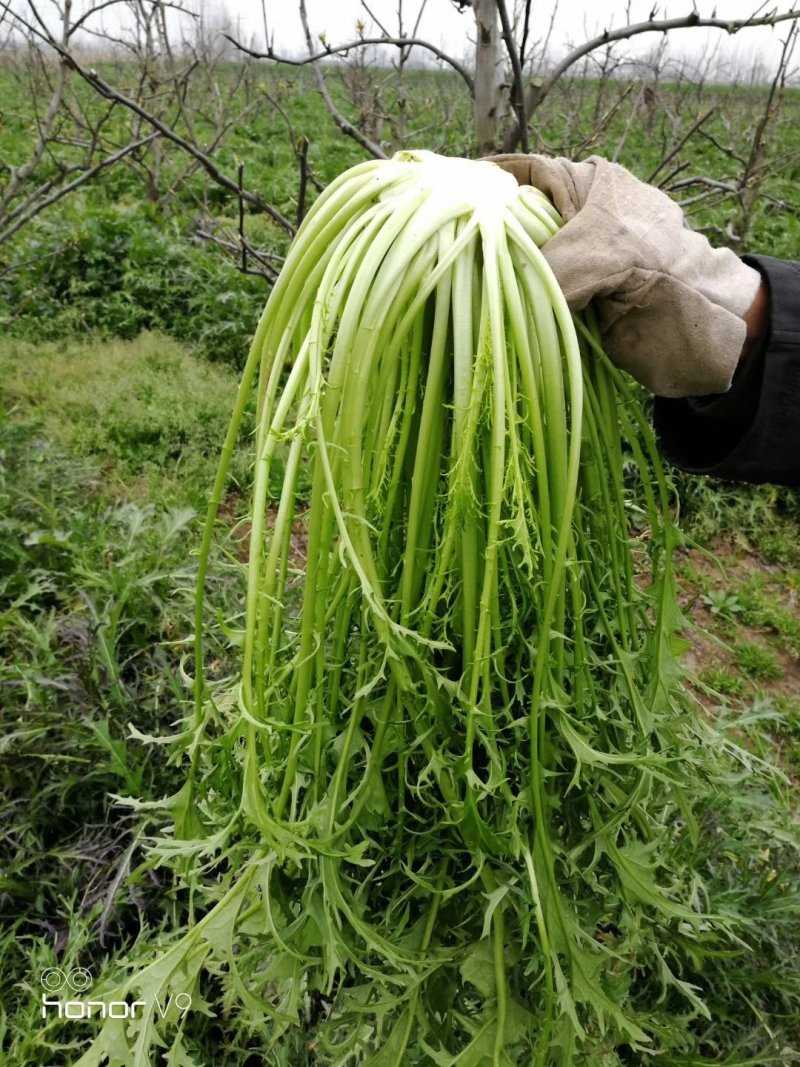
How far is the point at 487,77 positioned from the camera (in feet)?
5.40

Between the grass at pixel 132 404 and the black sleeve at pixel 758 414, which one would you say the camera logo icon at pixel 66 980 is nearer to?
the black sleeve at pixel 758 414

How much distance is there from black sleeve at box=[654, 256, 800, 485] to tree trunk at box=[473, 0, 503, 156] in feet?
2.51

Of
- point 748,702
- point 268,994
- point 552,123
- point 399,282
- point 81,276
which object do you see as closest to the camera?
point 399,282

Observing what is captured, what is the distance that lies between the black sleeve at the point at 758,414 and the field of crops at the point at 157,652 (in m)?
0.11

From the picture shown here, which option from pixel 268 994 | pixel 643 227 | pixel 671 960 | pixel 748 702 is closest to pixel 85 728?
pixel 268 994

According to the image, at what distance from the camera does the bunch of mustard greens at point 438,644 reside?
0.84m

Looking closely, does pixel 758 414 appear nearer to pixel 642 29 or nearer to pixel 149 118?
pixel 642 29

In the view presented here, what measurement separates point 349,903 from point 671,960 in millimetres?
1147

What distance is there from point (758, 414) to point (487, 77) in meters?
1.04

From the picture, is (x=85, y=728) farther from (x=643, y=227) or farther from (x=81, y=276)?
(x=81, y=276)

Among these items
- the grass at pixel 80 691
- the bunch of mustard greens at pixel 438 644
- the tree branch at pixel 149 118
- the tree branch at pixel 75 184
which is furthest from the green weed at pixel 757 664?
the tree branch at pixel 75 184

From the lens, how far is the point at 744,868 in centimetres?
181

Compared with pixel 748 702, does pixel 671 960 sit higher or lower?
higher

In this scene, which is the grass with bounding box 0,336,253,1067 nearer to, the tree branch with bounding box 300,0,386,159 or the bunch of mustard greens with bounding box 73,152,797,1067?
the bunch of mustard greens with bounding box 73,152,797,1067
